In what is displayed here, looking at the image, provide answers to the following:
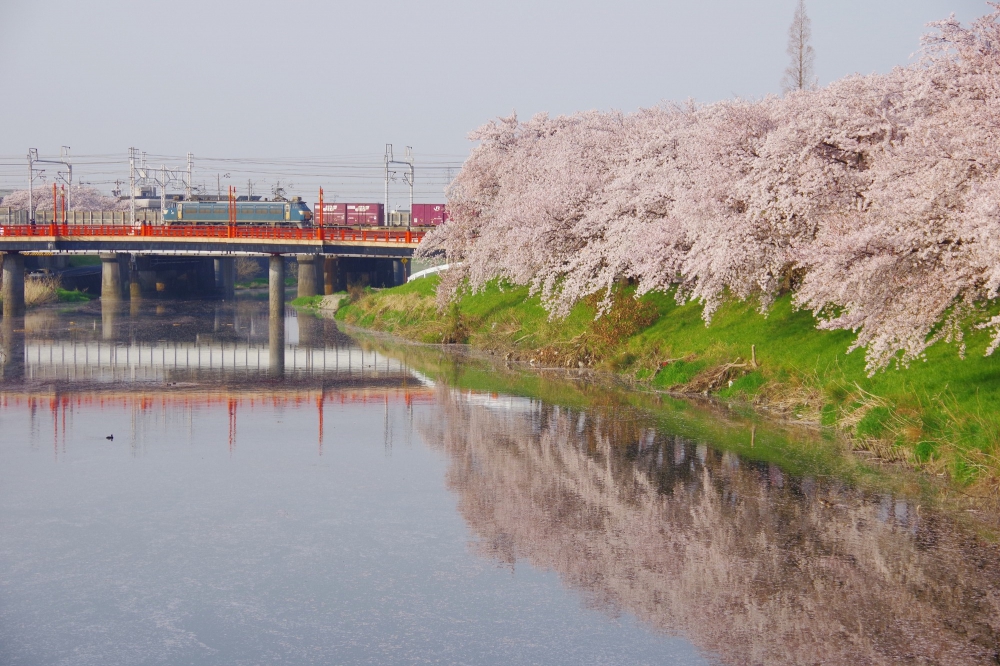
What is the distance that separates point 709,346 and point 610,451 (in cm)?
1080

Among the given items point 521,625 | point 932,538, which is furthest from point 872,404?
point 521,625

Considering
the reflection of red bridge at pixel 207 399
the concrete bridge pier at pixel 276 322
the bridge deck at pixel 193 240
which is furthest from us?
the bridge deck at pixel 193 240

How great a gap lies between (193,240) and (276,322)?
55.8 ft

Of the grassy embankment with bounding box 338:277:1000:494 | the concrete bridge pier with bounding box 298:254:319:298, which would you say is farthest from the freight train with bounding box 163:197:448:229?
the grassy embankment with bounding box 338:277:1000:494

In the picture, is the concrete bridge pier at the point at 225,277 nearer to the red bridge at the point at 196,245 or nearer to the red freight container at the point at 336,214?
the red freight container at the point at 336,214

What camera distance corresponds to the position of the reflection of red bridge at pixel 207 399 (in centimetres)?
2698

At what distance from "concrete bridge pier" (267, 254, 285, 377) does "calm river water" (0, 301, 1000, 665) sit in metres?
12.3

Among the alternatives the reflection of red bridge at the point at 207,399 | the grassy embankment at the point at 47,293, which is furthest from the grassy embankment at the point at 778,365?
the grassy embankment at the point at 47,293

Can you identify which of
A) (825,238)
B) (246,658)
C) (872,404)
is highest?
(825,238)

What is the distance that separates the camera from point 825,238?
72.1 feet

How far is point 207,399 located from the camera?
2859 cm

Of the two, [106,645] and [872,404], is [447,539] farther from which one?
[872,404]

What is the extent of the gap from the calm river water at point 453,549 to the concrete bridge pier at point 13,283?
49002 mm

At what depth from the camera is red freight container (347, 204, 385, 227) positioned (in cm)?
10856
